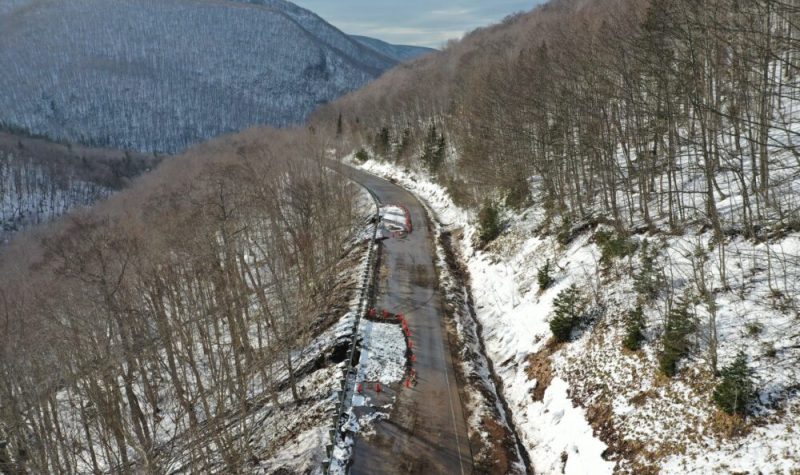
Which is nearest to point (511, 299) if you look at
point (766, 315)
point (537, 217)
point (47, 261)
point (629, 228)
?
point (629, 228)

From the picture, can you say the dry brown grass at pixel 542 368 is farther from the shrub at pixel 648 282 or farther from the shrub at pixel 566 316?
the shrub at pixel 648 282

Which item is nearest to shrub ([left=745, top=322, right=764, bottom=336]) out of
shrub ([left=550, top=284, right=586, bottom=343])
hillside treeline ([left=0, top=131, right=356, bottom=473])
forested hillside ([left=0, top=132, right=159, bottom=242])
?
shrub ([left=550, top=284, right=586, bottom=343])

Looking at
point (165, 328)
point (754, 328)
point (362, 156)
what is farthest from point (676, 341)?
point (362, 156)

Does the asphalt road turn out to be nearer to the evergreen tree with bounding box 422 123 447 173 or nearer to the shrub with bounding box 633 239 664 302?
the shrub with bounding box 633 239 664 302

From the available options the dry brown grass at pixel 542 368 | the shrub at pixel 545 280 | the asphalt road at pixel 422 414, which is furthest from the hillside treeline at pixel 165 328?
the shrub at pixel 545 280

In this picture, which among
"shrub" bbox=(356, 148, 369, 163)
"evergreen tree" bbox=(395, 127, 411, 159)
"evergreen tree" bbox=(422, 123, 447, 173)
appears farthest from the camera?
"shrub" bbox=(356, 148, 369, 163)

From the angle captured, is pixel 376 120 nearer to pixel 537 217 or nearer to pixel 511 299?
pixel 537 217

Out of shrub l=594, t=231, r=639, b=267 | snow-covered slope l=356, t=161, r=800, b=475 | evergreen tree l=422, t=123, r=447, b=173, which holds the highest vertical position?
evergreen tree l=422, t=123, r=447, b=173
